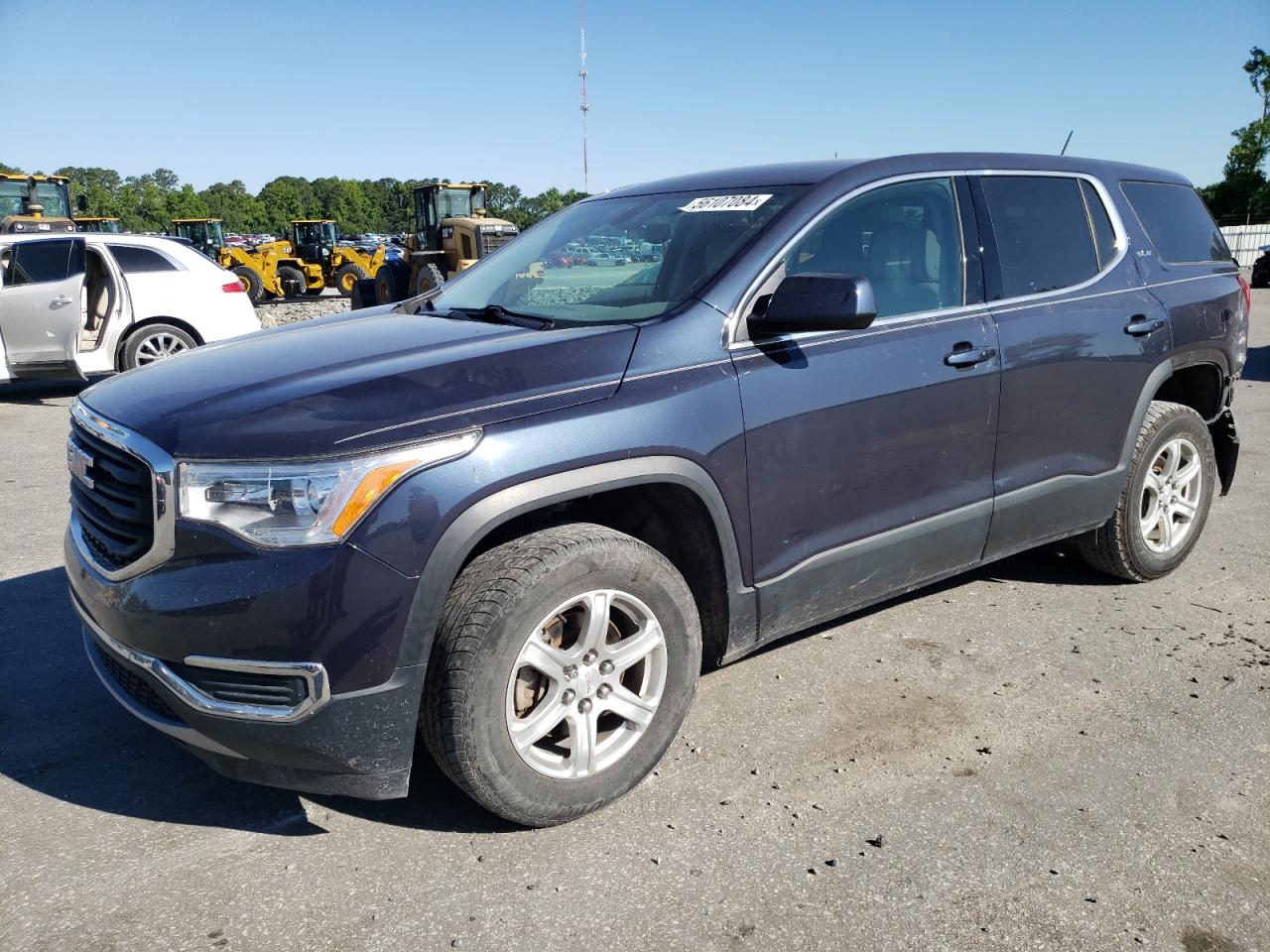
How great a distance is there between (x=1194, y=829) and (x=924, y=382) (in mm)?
1545

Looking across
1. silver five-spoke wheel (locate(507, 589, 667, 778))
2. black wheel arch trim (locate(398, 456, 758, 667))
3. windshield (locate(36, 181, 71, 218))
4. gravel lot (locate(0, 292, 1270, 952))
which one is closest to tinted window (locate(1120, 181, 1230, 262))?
gravel lot (locate(0, 292, 1270, 952))

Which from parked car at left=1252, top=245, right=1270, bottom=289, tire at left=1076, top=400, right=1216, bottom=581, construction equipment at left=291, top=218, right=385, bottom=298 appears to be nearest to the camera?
tire at left=1076, top=400, right=1216, bottom=581

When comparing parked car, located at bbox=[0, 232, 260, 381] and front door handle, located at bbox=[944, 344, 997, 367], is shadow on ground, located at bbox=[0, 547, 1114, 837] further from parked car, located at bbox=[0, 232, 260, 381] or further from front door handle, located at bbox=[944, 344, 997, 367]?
parked car, located at bbox=[0, 232, 260, 381]

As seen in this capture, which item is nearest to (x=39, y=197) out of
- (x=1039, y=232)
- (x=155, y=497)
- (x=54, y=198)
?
(x=54, y=198)

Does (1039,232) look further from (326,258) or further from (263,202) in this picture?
(263,202)

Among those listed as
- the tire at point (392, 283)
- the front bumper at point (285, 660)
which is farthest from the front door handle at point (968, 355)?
the tire at point (392, 283)

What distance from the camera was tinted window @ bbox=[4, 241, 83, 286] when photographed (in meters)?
9.51

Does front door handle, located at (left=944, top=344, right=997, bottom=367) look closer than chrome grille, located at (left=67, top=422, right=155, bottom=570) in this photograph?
No

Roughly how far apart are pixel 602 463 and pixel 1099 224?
2758 millimetres

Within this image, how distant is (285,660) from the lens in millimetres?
2367

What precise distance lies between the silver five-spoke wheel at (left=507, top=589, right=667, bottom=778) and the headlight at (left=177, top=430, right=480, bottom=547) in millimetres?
560

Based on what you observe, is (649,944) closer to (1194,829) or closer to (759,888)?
(759,888)

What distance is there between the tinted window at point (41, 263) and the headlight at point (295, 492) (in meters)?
8.66

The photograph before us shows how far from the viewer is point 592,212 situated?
4160 millimetres
